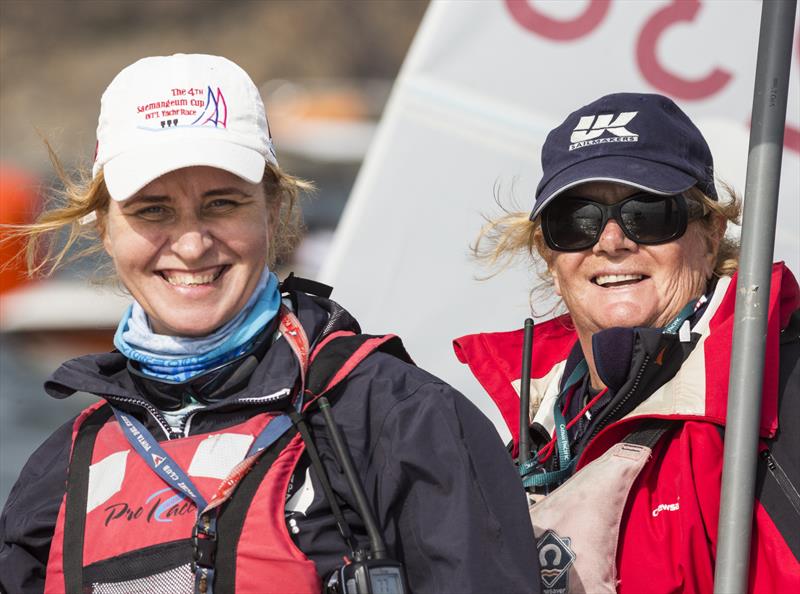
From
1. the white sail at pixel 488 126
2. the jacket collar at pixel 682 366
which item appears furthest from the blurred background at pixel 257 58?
the jacket collar at pixel 682 366

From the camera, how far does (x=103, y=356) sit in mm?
2324

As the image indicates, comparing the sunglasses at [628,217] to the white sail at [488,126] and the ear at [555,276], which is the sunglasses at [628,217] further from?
the white sail at [488,126]

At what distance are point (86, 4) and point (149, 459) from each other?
27.2m

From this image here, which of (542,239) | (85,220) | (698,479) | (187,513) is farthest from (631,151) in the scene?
A: (187,513)

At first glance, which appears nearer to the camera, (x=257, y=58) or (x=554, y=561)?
(x=554, y=561)

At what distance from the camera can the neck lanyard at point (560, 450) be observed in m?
2.63

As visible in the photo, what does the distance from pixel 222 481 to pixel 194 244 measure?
1.27 ft

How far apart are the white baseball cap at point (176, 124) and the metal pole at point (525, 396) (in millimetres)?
880

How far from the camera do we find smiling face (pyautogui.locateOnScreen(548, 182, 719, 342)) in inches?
106

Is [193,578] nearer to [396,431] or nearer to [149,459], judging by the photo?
[149,459]

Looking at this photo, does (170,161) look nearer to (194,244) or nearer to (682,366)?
(194,244)

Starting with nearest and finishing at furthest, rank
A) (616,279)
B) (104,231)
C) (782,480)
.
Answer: (782,480), (104,231), (616,279)

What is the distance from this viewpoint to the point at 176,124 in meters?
2.15

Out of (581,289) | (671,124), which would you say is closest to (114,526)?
(581,289)
